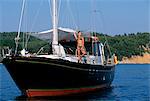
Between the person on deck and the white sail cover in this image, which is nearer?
the white sail cover

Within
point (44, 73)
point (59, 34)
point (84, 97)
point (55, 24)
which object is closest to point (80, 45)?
point (59, 34)

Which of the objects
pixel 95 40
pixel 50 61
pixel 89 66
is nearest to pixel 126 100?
pixel 89 66

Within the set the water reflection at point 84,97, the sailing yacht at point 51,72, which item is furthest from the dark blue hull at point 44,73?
the water reflection at point 84,97

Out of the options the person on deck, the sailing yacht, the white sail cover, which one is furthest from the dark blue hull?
the white sail cover

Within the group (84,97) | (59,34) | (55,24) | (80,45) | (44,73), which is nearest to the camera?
(44,73)

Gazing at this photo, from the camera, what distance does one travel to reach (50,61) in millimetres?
33719

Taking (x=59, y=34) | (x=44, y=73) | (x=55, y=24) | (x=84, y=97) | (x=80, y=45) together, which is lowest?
(x=84, y=97)

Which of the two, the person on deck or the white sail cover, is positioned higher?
the white sail cover

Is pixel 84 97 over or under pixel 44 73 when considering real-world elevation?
under

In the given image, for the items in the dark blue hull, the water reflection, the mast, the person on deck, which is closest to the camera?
the dark blue hull

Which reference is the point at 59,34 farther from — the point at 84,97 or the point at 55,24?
the point at 84,97

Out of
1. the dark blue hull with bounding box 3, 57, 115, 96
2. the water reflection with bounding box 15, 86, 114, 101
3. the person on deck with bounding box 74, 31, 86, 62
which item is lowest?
the water reflection with bounding box 15, 86, 114, 101

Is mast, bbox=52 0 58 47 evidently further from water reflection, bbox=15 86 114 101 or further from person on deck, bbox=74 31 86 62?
water reflection, bbox=15 86 114 101

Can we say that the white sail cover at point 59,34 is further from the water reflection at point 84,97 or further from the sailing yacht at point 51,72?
the water reflection at point 84,97
